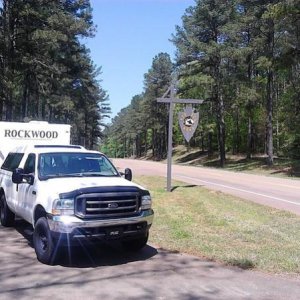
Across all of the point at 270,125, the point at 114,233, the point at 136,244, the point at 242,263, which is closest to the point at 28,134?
the point at 136,244

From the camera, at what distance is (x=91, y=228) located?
717cm

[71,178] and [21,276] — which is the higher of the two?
[71,178]

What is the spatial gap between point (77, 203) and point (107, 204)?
0.47m

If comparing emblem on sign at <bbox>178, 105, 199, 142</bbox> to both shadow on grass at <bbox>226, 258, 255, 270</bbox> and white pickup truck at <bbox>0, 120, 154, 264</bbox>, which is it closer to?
white pickup truck at <bbox>0, 120, 154, 264</bbox>

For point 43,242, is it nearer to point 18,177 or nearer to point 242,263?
point 18,177

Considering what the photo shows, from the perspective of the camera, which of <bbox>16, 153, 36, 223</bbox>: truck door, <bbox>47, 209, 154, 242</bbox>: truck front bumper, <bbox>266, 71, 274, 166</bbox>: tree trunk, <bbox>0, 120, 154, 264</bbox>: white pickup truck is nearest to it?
<bbox>47, 209, 154, 242</bbox>: truck front bumper

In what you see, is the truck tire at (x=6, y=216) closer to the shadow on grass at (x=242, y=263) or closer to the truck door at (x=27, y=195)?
the truck door at (x=27, y=195)

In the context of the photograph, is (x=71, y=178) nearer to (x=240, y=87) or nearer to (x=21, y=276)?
(x=21, y=276)

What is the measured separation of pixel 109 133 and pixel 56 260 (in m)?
174

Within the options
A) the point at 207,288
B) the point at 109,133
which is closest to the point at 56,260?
the point at 207,288

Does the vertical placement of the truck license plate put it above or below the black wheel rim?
above

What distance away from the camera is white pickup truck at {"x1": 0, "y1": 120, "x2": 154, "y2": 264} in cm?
717

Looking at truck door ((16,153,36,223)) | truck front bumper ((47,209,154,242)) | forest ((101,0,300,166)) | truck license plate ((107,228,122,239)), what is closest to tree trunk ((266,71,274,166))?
forest ((101,0,300,166))

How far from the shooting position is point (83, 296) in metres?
5.85
